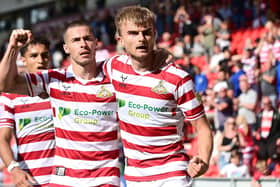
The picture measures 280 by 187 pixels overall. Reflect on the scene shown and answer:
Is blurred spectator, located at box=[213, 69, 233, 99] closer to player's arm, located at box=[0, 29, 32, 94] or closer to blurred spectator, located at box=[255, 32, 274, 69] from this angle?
blurred spectator, located at box=[255, 32, 274, 69]

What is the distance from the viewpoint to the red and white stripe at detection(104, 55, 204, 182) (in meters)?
5.64

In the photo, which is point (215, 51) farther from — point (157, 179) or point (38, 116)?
point (157, 179)

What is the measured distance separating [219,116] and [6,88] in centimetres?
931

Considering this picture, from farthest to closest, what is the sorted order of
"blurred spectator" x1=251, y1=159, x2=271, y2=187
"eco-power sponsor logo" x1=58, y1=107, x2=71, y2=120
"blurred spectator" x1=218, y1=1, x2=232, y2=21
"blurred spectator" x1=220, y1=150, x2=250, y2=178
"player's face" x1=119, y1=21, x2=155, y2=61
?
"blurred spectator" x1=218, y1=1, x2=232, y2=21 < "blurred spectator" x1=220, y1=150, x2=250, y2=178 < "blurred spectator" x1=251, y1=159, x2=271, y2=187 < "eco-power sponsor logo" x1=58, y1=107, x2=71, y2=120 < "player's face" x1=119, y1=21, x2=155, y2=61

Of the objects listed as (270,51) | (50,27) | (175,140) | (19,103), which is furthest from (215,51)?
(50,27)

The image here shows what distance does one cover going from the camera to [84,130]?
6.22 metres

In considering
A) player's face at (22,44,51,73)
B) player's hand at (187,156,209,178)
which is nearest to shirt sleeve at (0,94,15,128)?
player's face at (22,44,51,73)

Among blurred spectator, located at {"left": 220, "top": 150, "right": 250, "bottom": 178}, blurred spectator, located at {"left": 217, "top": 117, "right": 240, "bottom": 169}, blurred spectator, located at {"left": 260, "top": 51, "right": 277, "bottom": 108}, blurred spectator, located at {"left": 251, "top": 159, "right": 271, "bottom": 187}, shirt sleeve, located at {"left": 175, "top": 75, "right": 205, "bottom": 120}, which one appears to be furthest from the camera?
blurred spectator, located at {"left": 260, "top": 51, "right": 277, "bottom": 108}

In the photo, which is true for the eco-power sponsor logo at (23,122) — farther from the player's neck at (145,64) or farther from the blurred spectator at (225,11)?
the blurred spectator at (225,11)

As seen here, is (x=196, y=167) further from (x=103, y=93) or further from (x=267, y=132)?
(x=267, y=132)

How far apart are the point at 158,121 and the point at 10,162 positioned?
68.5 inches

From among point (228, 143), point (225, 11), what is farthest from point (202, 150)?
point (225, 11)

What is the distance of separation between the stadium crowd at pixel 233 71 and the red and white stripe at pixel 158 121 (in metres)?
2.65

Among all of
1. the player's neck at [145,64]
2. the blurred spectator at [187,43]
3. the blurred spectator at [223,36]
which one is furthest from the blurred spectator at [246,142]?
the player's neck at [145,64]
